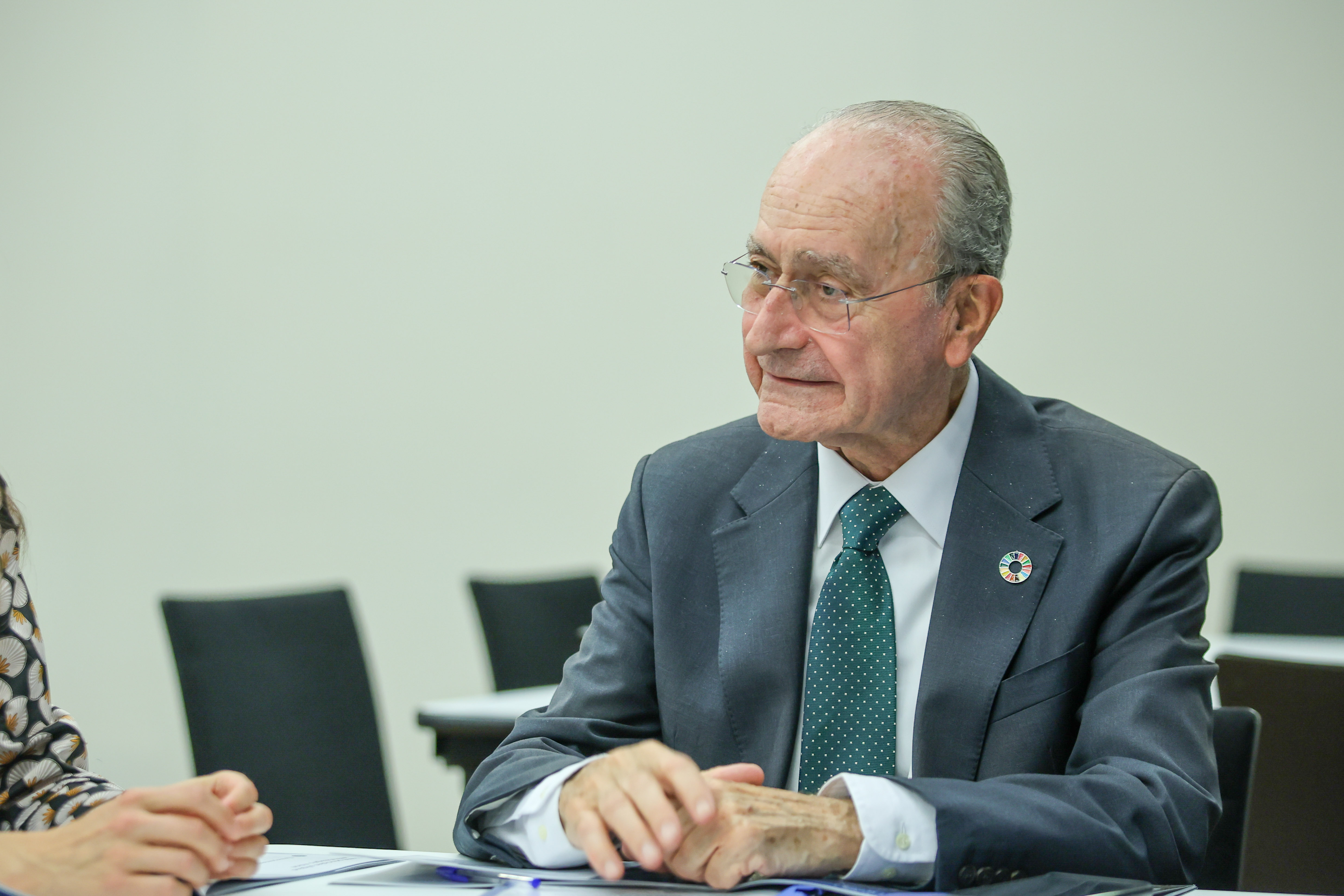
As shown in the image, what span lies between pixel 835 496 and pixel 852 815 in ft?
1.81

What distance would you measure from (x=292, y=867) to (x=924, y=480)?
84 centimetres

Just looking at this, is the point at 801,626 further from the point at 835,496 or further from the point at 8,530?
the point at 8,530

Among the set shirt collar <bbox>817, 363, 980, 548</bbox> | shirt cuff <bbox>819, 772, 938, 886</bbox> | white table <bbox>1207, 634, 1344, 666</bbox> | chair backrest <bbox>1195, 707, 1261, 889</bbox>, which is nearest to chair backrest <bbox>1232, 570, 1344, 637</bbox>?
white table <bbox>1207, 634, 1344, 666</bbox>

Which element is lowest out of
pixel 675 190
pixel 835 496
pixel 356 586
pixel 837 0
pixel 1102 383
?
pixel 356 586

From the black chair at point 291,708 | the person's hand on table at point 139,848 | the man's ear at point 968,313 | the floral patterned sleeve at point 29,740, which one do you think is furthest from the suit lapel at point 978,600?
the black chair at point 291,708

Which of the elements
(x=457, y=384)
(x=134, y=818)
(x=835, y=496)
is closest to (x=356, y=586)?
(x=457, y=384)

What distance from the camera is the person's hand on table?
1.06 metres

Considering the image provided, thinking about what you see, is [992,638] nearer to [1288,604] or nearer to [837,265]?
[837,265]

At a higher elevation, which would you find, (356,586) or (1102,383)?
(1102,383)

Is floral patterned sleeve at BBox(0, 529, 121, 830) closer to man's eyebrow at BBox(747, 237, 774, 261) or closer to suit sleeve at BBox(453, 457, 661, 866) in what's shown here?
suit sleeve at BBox(453, 457, 661, 866)

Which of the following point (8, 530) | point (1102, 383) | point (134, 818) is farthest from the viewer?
point (1102, 383)

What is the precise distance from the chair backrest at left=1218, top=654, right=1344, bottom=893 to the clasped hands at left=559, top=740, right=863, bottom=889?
109 centimetres

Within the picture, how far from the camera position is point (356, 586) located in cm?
478

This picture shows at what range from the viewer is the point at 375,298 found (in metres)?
4.81
